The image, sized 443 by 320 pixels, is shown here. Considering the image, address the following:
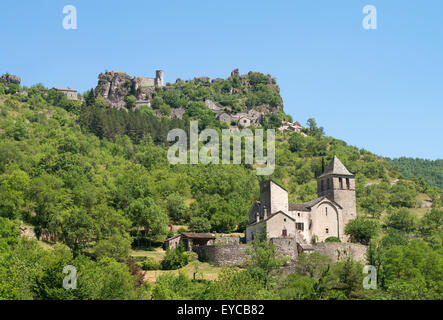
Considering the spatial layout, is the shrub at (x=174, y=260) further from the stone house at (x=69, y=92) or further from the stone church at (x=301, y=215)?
the stone house at (x=69, y=92)

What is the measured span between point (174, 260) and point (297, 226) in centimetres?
1567

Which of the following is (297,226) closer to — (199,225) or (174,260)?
(199,225)

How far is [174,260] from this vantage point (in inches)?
2270

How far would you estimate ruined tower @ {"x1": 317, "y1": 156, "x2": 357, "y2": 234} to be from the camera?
6875 cm

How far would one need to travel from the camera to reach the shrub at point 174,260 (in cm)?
5756

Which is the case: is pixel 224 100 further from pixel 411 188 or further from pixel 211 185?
pixel 211 185

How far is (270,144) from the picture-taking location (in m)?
144

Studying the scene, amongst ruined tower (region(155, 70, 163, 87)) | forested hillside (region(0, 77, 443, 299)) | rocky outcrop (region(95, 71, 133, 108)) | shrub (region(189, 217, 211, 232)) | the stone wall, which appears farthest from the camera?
ruined tower (region(155, 70, 163, 87))

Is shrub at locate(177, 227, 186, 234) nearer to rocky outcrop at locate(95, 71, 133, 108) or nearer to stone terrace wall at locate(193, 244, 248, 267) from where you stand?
stone terrace wall at locate(193, 244, 248, 267)

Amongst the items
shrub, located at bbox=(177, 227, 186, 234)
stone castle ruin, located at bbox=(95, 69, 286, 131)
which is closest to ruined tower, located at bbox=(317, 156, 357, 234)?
shrub, located at bbox=(177, 227, 186, 234)

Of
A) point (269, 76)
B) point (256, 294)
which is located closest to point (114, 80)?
point (269, 76)

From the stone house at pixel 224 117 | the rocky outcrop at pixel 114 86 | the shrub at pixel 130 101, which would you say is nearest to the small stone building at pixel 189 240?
the stone house at pixel 224 117
